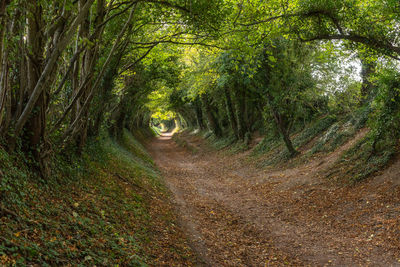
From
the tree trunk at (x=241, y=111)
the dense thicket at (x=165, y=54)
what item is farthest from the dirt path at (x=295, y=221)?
the tree trunk at (x=241, y=111)

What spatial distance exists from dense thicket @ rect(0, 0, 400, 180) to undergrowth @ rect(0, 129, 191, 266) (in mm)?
728

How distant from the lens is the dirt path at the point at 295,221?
649 centimetres

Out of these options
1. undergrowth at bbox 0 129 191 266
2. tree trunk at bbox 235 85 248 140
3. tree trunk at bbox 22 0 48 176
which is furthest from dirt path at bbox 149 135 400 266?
tree trunk at bbox 235 85 248 140

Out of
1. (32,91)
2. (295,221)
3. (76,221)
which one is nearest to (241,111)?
(295,221)

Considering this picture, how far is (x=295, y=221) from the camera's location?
8.91m

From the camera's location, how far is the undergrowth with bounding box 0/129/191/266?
409 centimetres

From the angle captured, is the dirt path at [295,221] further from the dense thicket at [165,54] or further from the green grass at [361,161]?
the dense thicket at [165,54]

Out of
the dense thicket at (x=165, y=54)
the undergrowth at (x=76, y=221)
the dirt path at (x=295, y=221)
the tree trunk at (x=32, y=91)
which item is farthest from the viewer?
the dirt path at (x=295, y=221)

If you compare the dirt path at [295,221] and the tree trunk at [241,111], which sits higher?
the tree trunk at [241,111]

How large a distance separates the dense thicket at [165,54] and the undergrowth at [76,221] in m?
0.73

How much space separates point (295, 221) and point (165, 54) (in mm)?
9768

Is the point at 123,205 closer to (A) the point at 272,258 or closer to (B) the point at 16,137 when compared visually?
(B) the point at 16,137

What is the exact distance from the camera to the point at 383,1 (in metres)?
8.70

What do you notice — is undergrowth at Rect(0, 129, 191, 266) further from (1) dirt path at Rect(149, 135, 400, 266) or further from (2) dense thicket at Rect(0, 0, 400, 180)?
(1) dirt path at Rect(149, 135, 400, 266)
